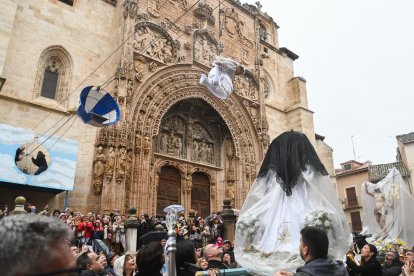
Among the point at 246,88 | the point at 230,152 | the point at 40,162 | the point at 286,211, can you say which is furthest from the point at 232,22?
the point at 286,211

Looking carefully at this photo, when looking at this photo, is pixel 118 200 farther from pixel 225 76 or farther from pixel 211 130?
pixel 211 130

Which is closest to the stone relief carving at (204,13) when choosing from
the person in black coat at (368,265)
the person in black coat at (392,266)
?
the person in black coat at (392,266)

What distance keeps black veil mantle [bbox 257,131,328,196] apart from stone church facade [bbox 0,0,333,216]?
7.99 m

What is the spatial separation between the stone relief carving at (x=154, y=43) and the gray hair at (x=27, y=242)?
1410 centimetres

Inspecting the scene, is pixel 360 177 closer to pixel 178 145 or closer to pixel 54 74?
pixel 178 145

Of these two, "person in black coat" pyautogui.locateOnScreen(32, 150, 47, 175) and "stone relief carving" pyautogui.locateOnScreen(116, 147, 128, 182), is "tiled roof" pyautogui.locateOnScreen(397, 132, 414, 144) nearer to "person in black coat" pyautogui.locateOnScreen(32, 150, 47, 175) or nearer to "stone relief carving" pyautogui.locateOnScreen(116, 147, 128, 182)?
"stone relief carving" pyautogui.locateOnScreen(116, 147, 128, 182)

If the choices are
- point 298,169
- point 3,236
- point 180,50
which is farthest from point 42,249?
point 180,50

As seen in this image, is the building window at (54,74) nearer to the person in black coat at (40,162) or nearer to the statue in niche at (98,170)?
the statue in niche at (98,170)

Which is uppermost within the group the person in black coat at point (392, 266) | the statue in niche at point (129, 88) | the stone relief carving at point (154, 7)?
the stone relief carving at point (154, 7)

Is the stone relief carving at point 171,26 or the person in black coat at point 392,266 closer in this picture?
the person in black coat at point 392,266

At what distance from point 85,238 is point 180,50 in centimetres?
1072

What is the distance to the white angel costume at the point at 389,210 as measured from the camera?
10.0 metres

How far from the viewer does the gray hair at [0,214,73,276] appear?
3.95 feet

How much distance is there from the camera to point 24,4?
506 inches
